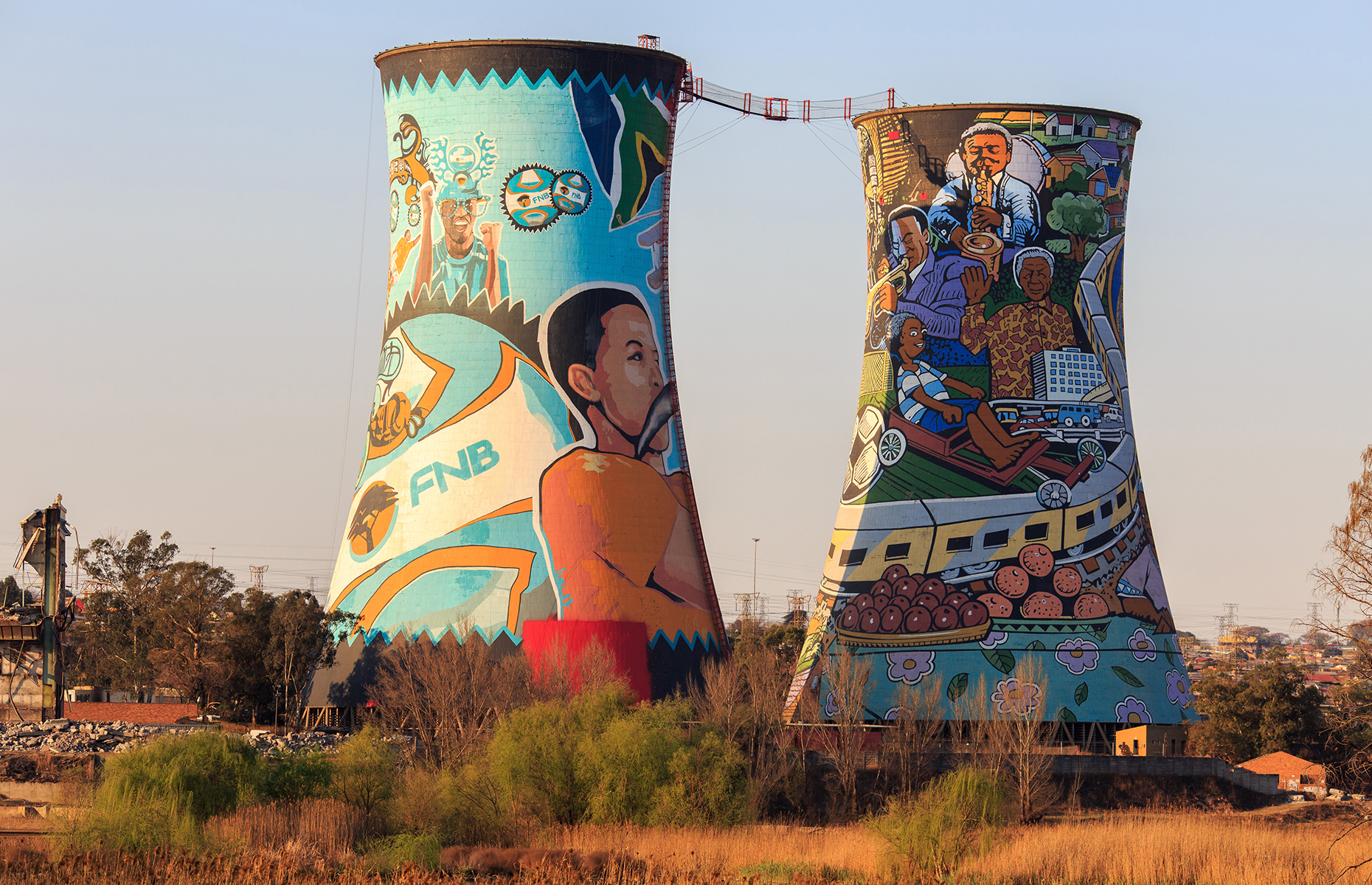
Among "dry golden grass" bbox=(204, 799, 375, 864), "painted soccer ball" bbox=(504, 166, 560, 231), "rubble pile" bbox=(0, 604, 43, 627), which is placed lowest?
"dry golden grass" bbox=(204, 799, 375, 864)

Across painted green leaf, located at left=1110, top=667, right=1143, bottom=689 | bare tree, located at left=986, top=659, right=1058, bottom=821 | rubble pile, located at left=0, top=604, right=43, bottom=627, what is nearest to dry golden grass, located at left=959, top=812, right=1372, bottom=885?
bare tree, located at left=986, top=659, right=1058, bottom=821

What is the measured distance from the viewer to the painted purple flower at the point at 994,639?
3975 cm

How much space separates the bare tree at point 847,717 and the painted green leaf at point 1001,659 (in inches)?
98.8

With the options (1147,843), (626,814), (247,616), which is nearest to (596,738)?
(626,814)

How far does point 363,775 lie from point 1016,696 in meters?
15.8

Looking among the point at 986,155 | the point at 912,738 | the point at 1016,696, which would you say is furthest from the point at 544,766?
the point at 986,155

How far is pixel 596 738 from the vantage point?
29672 millimetres

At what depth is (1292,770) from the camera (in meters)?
44.5

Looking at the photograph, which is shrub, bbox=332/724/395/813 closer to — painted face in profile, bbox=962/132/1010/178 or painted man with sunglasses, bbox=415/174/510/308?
painted man with sunglasses, bbox=415/174/510/308

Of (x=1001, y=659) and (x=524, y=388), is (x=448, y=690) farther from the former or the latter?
(x=1001, y=659)

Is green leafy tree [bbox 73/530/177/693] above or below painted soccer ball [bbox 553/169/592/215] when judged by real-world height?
below

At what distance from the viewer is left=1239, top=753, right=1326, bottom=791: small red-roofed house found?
43.1m

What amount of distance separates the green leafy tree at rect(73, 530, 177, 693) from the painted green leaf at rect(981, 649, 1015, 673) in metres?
19.5

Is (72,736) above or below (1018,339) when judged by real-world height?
below
